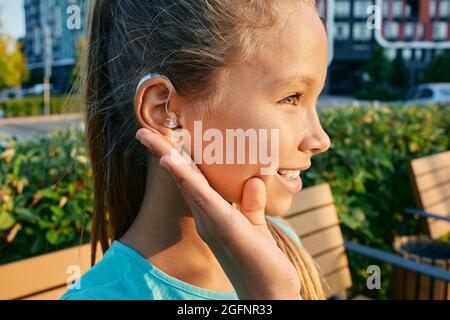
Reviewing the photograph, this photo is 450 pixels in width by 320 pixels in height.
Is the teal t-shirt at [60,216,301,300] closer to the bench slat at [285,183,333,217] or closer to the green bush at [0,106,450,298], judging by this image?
the green bush at [0,106,450,298]

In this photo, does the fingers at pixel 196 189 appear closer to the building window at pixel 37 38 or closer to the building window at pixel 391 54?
the building window at pixel 37 38

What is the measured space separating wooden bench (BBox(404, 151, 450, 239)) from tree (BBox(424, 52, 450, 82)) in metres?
32.5

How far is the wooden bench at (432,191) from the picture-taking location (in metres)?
3.23

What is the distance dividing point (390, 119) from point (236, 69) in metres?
3.56

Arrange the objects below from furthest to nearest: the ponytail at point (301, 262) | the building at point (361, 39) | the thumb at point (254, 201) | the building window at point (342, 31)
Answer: the building window at point (342, 31) → the building at point (361, 39) → the ponytail at point (301, 262) → the thumb at point (254, 201)

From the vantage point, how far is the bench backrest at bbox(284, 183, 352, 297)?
2428 mm

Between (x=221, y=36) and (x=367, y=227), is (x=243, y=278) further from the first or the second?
(x=367, y=227)

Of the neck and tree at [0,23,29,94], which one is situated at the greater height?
tree at [0,23,29,94]

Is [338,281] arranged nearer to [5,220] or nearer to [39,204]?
[39,204]

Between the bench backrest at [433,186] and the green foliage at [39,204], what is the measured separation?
7.08 feet

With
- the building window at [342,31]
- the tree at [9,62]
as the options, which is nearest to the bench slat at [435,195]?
the tree at [9,62]

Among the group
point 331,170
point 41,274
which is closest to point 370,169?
point 331,170

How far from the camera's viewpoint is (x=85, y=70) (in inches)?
46.2

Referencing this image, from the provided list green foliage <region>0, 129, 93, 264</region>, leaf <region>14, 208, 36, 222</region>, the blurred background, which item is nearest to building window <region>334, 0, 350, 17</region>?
the blurred background
